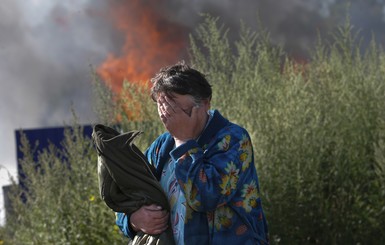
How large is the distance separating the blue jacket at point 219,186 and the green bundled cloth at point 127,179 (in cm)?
12

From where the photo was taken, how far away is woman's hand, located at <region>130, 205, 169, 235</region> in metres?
3.01

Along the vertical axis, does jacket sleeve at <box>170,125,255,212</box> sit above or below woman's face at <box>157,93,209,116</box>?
below

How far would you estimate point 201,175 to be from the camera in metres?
2.83

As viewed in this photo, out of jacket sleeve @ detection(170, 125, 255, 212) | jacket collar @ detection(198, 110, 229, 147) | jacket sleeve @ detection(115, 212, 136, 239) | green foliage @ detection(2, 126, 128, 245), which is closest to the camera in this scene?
jacket sleeve @ detection(170, 125, 255, 212)

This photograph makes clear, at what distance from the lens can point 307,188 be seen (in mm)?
5844

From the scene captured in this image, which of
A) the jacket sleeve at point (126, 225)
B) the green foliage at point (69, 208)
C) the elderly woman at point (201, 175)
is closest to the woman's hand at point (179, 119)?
the elderly woman at point (201, 175)

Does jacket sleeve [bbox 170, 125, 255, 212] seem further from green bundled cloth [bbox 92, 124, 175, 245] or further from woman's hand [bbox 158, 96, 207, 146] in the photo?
green bundled cloth [bbox 92, 124, 175, 245]

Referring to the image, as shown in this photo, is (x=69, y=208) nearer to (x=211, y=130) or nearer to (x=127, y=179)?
(x=127, y=179)

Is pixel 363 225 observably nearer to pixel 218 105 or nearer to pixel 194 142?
pixel 218 105

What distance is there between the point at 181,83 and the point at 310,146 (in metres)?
3.10

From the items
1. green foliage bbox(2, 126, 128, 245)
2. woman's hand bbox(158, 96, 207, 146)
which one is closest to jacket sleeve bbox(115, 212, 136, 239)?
woman's hand bbox(158, 96, 207, 146)

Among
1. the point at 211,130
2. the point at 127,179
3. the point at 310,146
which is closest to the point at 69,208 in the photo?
the point at 310,146

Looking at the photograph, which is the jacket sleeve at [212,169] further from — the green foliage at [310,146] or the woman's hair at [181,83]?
the green foliage at [310,146]

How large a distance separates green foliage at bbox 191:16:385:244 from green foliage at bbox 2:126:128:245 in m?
1.11
